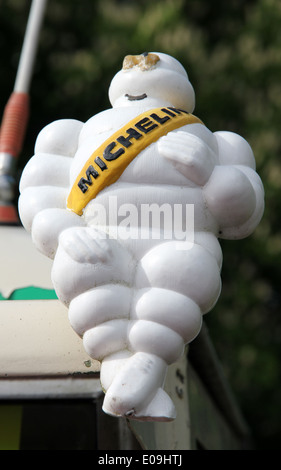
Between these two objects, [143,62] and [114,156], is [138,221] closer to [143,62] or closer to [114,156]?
[114,156]

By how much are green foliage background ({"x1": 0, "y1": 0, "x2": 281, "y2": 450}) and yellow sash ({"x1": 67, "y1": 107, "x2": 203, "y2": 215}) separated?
367 centimetres

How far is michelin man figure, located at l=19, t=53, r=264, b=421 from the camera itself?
1.50 metres

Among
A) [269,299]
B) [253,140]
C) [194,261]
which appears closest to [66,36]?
[253,140]

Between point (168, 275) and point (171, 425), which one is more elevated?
point (168, 275)

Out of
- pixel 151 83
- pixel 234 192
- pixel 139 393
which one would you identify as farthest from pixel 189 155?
pixel 139 393

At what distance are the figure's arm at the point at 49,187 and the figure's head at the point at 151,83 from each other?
160mm

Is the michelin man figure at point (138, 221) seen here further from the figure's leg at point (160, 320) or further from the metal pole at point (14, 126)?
the metal pole at point (14, 126)

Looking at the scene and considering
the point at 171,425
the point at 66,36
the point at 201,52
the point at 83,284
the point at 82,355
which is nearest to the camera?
the point at 83,284

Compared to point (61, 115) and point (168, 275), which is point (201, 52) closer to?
point (61, 115)

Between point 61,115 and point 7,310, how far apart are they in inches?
160

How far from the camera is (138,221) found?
161 centimetres

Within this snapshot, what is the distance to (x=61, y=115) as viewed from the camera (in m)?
5.76

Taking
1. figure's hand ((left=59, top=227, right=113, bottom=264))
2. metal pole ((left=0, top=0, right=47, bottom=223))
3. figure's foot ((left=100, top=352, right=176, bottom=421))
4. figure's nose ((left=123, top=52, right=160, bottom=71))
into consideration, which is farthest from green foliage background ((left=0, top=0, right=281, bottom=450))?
figure's foot ((left=100, top=352, right=176, bottom=421))

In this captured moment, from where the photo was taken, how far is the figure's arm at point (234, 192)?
1.64 meters
